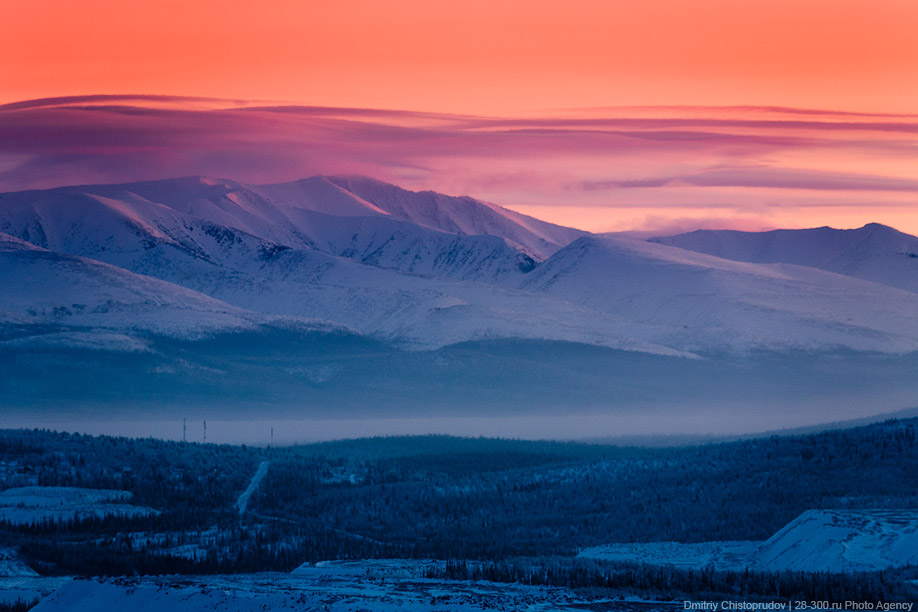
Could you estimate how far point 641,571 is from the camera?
82.9m

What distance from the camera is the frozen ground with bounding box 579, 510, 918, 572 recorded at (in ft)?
273

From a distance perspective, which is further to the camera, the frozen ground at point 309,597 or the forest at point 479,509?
the forest at point 479,509

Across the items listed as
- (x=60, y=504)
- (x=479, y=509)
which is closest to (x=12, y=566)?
(x=60, y=504)

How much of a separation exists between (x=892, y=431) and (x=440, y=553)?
149ft

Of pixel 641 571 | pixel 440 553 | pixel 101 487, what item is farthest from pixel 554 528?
pixel 101 487

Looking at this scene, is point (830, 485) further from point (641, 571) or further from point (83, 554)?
point (83, 554)

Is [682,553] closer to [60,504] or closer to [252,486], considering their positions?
[60,504]

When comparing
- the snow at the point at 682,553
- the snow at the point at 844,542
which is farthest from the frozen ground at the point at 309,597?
the snow at the point at 682,553

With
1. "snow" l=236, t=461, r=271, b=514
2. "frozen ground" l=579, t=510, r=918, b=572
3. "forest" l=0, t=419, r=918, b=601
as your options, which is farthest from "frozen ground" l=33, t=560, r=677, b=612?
"snow" l=236, t=461, r=271, b=514

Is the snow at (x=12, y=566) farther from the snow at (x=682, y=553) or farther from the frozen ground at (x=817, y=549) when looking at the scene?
the frozen ground at (x=817, y=549)

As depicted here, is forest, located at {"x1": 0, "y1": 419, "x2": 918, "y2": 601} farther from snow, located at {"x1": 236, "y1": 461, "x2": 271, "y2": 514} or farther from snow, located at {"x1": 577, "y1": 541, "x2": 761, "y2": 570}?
snow, located at {"x1": 577, "y1": 541, "x2": 761, "y2": 570}

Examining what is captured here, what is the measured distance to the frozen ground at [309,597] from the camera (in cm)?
6412

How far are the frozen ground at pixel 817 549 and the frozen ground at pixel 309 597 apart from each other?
1814cm

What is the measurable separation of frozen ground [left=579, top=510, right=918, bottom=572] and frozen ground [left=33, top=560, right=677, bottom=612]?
18142mm
